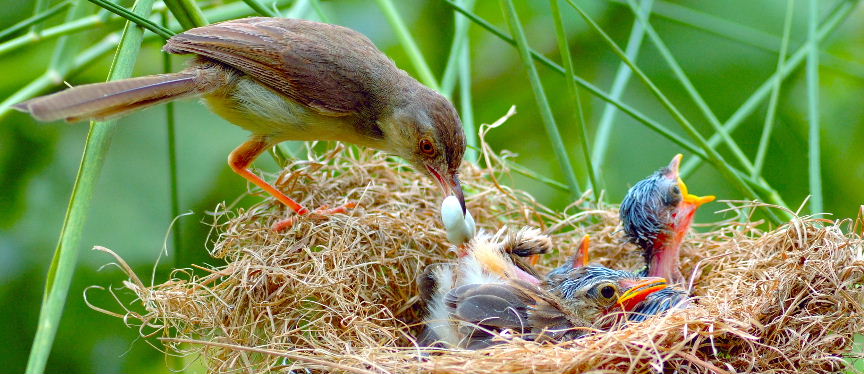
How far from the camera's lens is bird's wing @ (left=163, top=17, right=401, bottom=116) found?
10.0 ft

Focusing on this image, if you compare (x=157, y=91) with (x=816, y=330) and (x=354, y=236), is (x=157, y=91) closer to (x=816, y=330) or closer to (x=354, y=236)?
(x=354, y=236)

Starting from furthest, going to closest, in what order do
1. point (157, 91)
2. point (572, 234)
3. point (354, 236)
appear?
point (572, 234) < point (354, 236) < point (157, 91)

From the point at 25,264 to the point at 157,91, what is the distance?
2022 millimetres

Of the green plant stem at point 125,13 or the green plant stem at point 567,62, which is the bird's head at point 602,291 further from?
the green plant stem at point 125,13

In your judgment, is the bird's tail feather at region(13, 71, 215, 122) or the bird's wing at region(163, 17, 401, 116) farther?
the bird's wing at region(163, 17, 401, 116)

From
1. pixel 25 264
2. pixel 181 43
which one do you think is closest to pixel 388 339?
pixel 181 43

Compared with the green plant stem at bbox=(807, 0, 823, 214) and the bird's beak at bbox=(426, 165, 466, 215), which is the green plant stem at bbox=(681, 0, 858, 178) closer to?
the green plant stem at bbox=(807, 0, 823, 214)

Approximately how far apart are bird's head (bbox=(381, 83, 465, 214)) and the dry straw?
21cm

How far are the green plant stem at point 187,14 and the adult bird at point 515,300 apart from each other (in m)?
1.19

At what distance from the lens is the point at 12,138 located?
13.8ft

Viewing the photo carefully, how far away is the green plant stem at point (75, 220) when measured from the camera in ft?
5.71

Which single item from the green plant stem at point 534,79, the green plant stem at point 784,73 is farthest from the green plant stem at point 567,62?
the green plant stem at point 784,73

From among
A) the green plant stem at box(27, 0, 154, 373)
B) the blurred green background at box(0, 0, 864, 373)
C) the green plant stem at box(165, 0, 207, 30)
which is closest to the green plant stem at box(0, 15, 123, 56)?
the green plant stem at box(165, 0, 207, 30)

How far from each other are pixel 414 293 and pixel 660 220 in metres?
1.01
